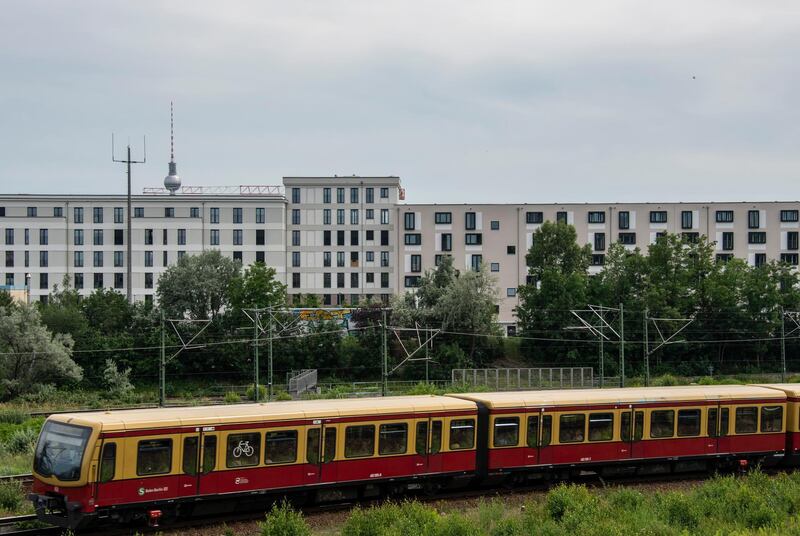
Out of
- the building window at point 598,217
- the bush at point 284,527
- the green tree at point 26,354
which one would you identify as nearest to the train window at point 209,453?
the bush at point 284,527

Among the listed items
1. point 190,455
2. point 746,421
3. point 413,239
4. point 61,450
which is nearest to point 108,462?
point 61,450

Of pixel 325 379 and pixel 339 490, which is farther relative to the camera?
pixel 325 379

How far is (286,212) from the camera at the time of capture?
92812 millimetres

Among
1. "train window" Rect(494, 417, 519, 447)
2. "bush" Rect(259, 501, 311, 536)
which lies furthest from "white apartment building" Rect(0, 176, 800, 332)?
"bush" Rect(259, 501, 311, 536)

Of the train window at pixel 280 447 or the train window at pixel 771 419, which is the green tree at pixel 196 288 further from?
the train window at pixel 280 447

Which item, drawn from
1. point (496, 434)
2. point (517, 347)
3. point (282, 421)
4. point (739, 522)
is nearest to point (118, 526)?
point (282, 421)

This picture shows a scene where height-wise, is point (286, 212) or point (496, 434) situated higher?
point (286, 212)

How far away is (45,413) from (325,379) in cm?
2256

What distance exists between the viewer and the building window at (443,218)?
89000 mm

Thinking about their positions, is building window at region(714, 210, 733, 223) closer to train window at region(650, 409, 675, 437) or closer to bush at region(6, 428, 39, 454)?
train window at region(650, 409, 675, 437)

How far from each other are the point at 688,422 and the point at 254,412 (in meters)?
13.3

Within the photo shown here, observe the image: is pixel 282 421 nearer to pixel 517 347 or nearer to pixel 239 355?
pixel 239 355

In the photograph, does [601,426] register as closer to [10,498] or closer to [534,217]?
[10,498]

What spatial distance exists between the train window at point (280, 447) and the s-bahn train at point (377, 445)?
0.09 feet
